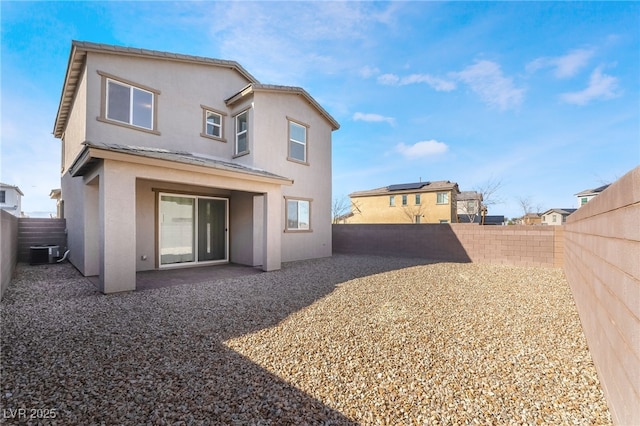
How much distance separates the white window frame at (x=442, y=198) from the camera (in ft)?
85.7

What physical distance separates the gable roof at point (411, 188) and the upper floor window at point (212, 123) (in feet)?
70.7

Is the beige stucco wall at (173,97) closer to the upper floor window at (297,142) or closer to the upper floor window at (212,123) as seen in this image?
the upper floor window at (212,123)

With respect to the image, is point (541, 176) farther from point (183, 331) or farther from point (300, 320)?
point (183, 331)

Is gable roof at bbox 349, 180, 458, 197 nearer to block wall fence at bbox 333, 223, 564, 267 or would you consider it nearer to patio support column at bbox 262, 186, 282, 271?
block wall fence at bbox 333, 223, 564, 267

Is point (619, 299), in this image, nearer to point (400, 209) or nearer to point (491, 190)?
point (491, 190)

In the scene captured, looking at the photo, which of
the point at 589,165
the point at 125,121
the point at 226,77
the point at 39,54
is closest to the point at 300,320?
the point at 125,121

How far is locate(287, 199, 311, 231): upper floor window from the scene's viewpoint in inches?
438

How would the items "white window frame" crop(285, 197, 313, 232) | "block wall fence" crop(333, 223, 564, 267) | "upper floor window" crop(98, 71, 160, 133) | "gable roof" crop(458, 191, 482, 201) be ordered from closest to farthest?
"upper floor window" crop(98, 71, 160, 133), "block wall fence" crop(333, 223, 564, 267), "white window frame" crop(285, 197, 313, 232), "gable roof" crop(458, 191, 482, 201)

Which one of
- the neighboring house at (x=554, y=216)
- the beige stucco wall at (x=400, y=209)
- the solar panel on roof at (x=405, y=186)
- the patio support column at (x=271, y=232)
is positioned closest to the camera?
the patio support column at (x=271, y=232)

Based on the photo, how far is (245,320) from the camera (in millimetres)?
4445

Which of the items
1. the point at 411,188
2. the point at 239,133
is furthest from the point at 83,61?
the point at 411,188

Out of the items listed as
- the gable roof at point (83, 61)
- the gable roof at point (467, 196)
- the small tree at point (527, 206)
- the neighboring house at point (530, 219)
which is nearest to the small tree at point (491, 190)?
the gable roof at point (467, 196)

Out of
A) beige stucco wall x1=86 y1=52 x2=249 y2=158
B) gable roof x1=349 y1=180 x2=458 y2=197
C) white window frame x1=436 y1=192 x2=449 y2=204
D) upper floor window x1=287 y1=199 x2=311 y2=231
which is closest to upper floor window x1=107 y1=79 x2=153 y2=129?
beige stucco wall x1=86 y1=52 x2=249 y2=158

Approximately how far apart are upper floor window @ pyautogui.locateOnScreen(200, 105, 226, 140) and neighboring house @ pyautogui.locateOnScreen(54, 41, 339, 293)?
0.13 feet
